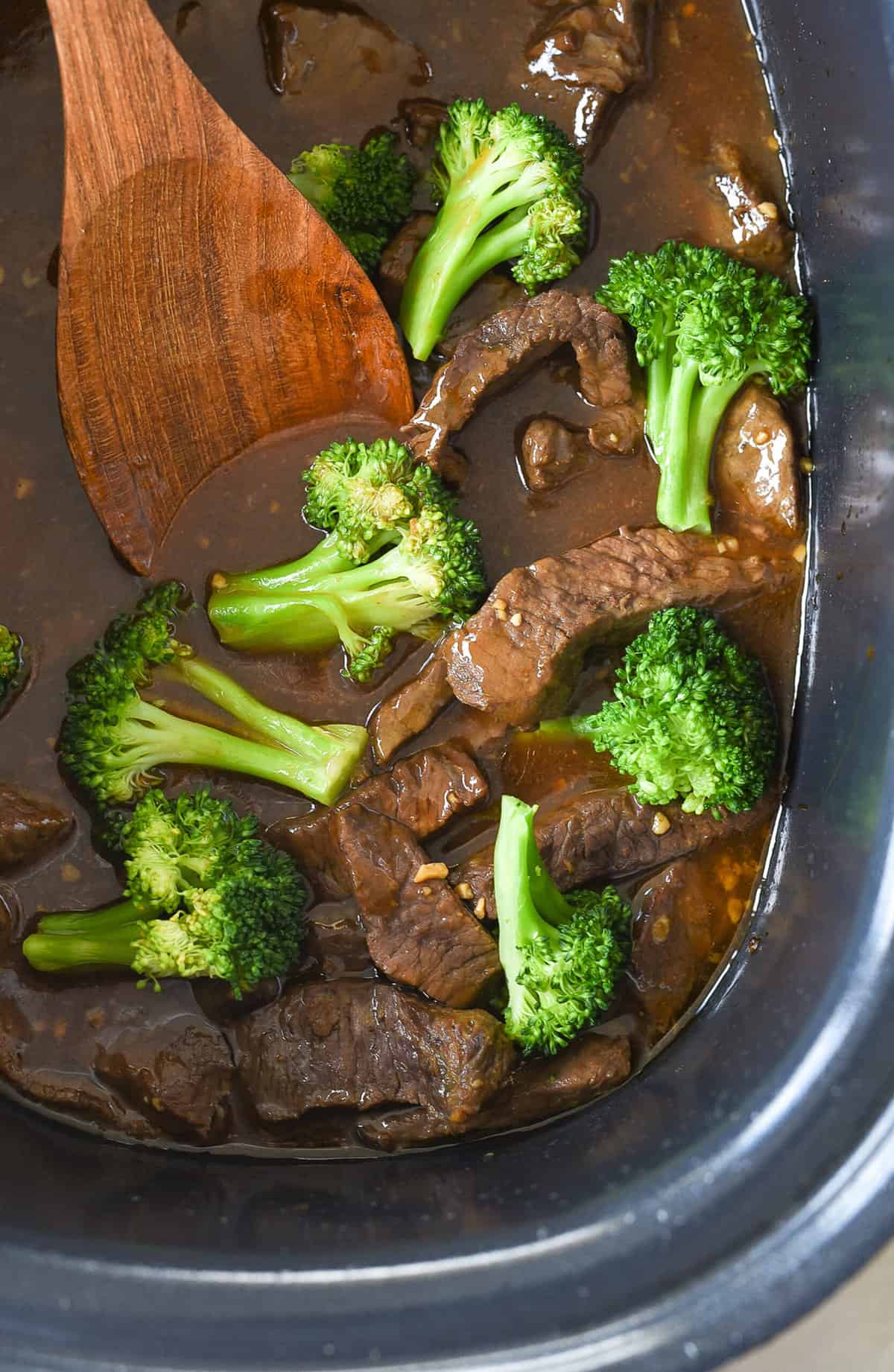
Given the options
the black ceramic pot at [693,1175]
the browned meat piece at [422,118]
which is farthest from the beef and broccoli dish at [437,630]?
the black ceramic pot at [693,1175]

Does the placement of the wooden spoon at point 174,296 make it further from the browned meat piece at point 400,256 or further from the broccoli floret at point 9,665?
the broccoli floret at point 9,665

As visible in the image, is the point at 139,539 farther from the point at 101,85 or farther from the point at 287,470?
the point at 101,85

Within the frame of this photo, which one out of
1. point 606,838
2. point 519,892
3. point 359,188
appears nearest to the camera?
point 519,892

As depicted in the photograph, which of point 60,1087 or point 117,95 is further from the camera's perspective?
point 60,1087

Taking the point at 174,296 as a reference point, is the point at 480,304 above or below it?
below

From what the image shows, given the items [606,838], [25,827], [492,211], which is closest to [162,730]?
[25,827]

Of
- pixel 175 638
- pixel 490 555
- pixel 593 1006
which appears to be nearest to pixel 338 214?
pixel 490 555

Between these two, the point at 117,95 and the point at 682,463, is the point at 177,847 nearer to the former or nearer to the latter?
the point at 682,463

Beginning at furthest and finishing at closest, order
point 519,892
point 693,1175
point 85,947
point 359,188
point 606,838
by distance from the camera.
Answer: point 359,188
point 606,838
point 85,947
point 519,892
point 693,1175
